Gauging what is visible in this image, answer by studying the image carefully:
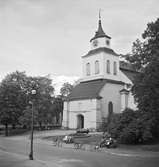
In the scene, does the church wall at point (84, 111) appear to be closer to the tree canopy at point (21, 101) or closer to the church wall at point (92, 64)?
the tree canopy at point (21, 101)

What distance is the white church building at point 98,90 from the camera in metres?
54.7

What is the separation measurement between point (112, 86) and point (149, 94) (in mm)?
35237

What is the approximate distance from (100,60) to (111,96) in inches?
361

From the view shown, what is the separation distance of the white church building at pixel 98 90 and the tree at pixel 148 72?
88.4ft

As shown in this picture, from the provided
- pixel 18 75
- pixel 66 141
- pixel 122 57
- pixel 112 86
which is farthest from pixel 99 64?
pixel 122 57

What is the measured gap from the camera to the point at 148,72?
2336 cm

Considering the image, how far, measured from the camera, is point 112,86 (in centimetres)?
5909

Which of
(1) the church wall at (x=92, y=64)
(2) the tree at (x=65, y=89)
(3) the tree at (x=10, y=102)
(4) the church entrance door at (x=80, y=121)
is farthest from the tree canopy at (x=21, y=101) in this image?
(1) the church wall at (x=92, y=64)

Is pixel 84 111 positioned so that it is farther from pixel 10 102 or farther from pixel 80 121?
pixel 10 102

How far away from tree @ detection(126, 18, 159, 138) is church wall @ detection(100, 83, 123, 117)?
94.6ft

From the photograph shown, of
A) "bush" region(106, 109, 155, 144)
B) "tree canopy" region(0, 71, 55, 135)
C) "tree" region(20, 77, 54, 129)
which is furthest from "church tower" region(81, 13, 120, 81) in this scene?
"bush" region(106, 109, 155, 144)

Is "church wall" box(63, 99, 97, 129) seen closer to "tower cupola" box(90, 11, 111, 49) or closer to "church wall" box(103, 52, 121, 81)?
"church wall" box(103, 52, 121, 81)

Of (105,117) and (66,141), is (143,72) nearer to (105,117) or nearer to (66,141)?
(66,141)

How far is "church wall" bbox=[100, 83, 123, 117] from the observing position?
56.0 m
